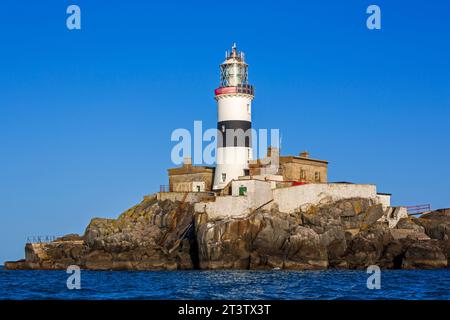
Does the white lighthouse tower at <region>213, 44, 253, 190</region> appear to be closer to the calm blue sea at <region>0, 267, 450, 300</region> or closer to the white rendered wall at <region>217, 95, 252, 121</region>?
the white rendered wall at <region>217, 95, 252, 121</region>

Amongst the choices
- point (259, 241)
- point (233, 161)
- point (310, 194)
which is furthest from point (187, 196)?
point (259, 241)

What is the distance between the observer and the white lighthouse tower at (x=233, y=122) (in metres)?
59.2

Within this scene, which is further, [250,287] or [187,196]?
[187,196]

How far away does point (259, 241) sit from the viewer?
48031 millimetres

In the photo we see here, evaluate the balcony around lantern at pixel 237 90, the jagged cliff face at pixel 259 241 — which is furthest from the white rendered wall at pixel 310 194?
the balcony around lantern at pixel 237 90

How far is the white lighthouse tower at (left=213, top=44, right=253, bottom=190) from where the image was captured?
5919 cm

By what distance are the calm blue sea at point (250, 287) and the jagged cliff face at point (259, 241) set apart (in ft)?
12.5

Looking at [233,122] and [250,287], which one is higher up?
[233,122]

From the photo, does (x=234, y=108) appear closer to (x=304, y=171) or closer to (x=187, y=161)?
(x=304, y=171)

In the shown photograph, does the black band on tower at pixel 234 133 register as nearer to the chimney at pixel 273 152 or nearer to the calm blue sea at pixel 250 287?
the chimney at pixel 273 152

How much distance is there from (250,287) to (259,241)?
14647mm

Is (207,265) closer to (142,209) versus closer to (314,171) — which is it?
(142,209)
